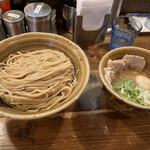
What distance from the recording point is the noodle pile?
971 millimetres

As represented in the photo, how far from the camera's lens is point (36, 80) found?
1.03 meters

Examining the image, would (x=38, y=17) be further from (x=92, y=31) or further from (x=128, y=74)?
(x=128, y=74)

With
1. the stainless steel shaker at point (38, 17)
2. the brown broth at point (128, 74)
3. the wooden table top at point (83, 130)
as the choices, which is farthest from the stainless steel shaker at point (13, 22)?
the brown broth at point (128, 74)

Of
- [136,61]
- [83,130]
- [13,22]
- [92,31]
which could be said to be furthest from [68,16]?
[83,130]

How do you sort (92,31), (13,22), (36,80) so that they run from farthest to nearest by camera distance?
(92,31) → (13,22) → (36,80)

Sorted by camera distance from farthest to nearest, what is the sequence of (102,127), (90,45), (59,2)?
1. (59,2)
2. (90,45)
3. (102,127)

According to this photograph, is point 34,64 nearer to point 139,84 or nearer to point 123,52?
point 123,52

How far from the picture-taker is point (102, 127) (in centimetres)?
106

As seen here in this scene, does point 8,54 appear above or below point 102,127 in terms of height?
above

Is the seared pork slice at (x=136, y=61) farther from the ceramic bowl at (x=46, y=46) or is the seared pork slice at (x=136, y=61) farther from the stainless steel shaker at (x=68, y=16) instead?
the stainless steel shaker at (x=68, y=16)

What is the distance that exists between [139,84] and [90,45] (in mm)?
754

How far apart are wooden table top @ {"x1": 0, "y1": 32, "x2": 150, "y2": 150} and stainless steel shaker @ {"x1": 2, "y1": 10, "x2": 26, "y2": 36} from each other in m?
0.90

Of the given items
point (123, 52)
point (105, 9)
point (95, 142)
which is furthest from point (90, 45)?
point (95, 142)

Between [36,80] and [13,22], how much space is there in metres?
0.75
